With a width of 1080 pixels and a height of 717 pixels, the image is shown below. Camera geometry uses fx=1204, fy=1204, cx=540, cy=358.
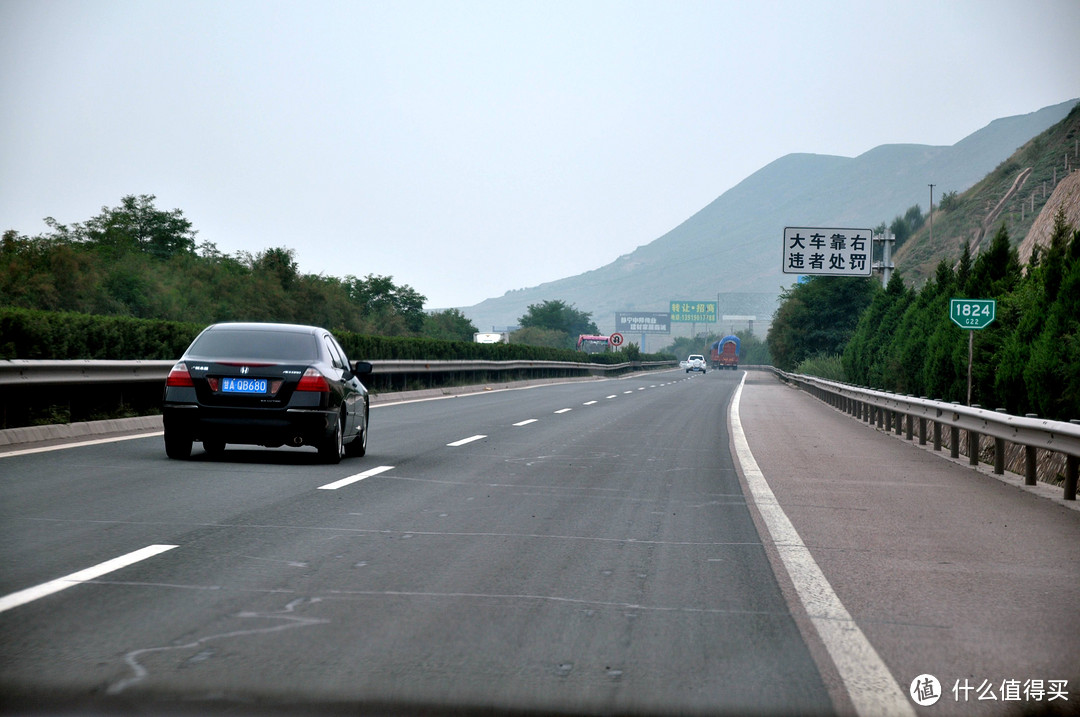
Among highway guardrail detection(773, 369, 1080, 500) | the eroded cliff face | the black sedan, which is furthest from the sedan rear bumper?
the eroded cliff face

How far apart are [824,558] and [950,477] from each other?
21.1 feet

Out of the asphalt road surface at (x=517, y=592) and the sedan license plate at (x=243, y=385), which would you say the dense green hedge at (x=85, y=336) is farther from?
the sedan license plate at (x=243, y=385)

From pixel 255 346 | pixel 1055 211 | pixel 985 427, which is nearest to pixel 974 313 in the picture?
pixel 985 427

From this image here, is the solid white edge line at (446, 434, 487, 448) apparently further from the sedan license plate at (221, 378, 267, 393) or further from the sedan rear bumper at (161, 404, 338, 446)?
the sedan license plate at (221, 378, 267, 393)

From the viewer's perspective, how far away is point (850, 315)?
74688 mm

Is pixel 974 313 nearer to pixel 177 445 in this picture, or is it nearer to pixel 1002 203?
pixel 177 445

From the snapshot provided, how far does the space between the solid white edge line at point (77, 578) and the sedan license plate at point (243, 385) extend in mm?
5077

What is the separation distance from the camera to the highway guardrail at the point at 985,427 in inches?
440

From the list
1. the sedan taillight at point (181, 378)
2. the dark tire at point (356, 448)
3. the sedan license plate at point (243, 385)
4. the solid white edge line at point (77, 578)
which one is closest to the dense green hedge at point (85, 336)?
the sedan taillight at point (181, 378)

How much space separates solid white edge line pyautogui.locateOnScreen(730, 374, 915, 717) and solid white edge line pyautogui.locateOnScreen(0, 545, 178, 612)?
370 cm

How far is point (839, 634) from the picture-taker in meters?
5.54

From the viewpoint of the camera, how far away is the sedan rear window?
12602mm

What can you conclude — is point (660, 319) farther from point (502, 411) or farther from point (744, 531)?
point (744, 531)

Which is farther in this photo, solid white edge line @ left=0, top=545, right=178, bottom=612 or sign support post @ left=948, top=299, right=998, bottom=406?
sign support post @ left=948, top=299, right=998, bottom=406
